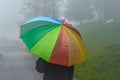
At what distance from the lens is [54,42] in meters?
6.53

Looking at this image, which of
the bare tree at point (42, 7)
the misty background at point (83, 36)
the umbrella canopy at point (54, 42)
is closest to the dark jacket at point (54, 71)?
the umbrella canopy at point (54, 42)

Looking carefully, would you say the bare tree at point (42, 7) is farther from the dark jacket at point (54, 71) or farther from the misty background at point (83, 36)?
the dark jacket at point (54, 71)

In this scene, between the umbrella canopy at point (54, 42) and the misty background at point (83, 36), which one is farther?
the misty background at point (83, 36)

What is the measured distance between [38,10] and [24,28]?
3113 centimetres

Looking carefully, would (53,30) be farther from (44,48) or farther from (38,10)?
(38,10)

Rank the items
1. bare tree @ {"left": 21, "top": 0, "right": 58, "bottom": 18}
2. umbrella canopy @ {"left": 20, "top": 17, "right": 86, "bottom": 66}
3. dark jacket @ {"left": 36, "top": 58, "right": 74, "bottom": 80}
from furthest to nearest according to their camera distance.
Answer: bare tree @ {"left": 21, "top": 0, "right": 58, "bottom": 18} → dark jacket @ {"left": 36, "top": 58, "right": 74, "bottom": 80} → umbrella canopy @ {"left": 20, "top": 17, "right": 86, "bottom": 66}

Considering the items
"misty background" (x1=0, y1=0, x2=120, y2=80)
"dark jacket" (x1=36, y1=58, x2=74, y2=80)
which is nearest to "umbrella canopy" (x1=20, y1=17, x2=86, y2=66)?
"dark jacket" (x1=36, y1=58, x2=74, y2=80)

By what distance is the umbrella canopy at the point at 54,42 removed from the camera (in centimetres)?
651

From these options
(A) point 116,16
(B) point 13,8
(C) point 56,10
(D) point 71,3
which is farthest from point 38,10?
(B) point 13,8

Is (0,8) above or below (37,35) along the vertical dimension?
above

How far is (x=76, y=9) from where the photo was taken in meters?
57.7

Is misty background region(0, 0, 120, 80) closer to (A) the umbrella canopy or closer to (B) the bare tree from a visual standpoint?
(B) the bare tree

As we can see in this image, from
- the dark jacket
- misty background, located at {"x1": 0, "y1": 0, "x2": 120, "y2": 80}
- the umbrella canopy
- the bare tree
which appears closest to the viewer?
the umbrella canopy

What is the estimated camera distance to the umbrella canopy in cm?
651
